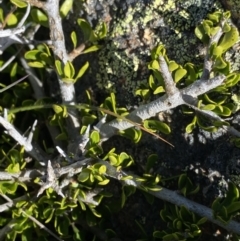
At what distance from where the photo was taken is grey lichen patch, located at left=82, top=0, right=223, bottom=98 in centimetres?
177

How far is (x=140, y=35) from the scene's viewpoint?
1864mm

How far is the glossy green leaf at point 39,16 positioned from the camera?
6.39ft

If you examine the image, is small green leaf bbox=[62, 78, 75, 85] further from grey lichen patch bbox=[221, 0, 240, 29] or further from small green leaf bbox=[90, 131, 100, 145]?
grey lichen patch bbox=[221, 0, 240, 29]

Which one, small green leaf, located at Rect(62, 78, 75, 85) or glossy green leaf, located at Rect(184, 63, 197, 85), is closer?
glossy green leaf, located at Rect(184, 63, 197, 85)

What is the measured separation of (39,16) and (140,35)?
0.36 metres

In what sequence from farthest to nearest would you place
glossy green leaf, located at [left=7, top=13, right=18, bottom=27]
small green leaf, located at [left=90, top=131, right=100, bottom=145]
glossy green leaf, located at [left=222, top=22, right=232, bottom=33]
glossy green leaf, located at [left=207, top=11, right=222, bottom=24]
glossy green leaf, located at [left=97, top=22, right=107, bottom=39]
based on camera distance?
glossy green leaf, located at [left=7, top=13, right=18, bottom=27] → glossy green leaf, located at [left=97, top=22, right=107, bottom=39] → small green leaf, located at [left=90, top=131, right=100, bottom=145] → glossy green leaf, located at [left=207, top=11, right=222, bottom=24] → glossy green leaf, located at [left=222, top=22, right=232, bottom=33]

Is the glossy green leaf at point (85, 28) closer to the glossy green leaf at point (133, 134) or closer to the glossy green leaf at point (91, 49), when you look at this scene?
the glossy green leaf at point (91, 49)

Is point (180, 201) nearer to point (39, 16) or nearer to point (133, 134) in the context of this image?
point (133, 134)

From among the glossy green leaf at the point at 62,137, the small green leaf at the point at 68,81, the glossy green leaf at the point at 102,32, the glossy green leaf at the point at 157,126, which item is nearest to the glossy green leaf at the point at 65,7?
the glossy green leaf at the point at 102,32

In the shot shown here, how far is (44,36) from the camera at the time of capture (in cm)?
221

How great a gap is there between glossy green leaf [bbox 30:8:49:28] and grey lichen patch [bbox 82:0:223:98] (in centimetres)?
16

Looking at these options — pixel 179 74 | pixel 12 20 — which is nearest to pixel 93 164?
pixel 179 74

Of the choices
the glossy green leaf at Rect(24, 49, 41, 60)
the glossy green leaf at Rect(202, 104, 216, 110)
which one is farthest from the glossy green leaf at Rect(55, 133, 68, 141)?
the glossy green leaf at Rect(202, 104, 216, 110)

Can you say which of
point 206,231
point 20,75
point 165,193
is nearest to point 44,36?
point 20,75
